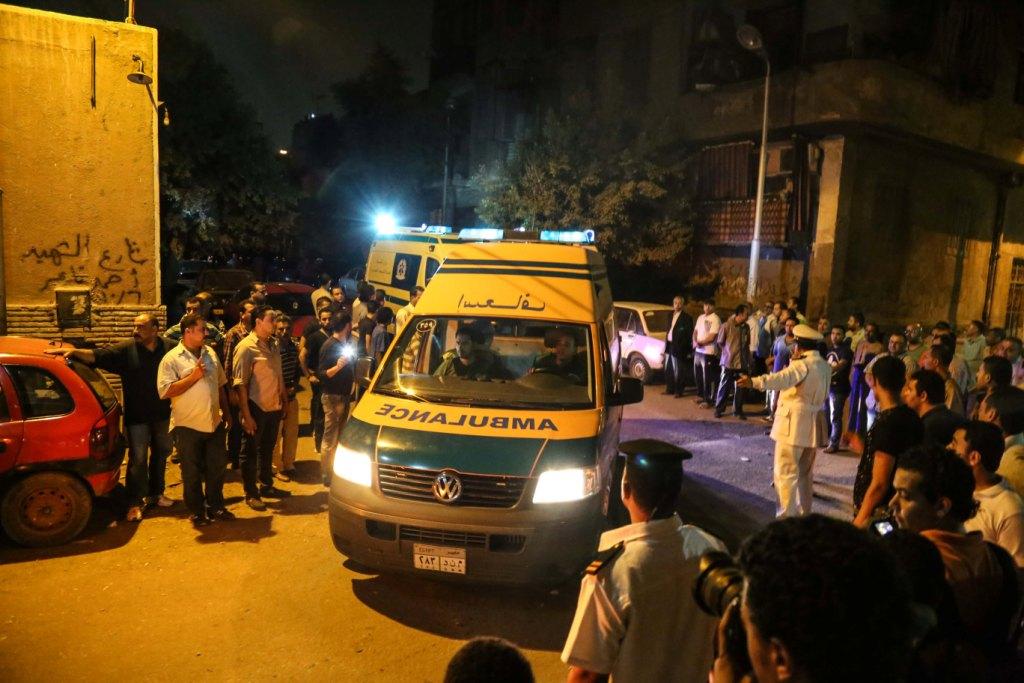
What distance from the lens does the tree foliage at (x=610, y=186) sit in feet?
61.1

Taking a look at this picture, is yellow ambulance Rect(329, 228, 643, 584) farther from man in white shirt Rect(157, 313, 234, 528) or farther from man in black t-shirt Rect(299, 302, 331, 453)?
man in black t-shirt Rect(299, 302, 331, 453)

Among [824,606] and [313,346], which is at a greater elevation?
[824,606]

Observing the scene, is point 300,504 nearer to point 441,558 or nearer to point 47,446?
point 47,446

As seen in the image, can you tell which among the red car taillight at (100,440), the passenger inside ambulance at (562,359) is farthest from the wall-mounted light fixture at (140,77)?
the passenger inside ambulance at (562,359)

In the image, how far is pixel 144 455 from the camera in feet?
21.2

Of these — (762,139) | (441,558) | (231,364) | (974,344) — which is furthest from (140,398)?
(762,139)

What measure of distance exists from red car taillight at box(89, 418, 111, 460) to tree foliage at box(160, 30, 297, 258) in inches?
520

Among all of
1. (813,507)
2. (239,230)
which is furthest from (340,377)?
(239,230)

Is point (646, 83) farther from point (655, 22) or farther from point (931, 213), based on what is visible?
point (931, 213)

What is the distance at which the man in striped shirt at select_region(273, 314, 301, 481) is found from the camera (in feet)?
24.3

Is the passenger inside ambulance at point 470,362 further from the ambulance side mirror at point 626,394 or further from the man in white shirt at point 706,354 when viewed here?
the man in white shirt at point 706,354

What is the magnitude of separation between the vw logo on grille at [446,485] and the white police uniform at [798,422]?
2.82m

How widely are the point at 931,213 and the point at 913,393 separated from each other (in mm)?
16369

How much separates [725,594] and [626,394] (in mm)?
3983
